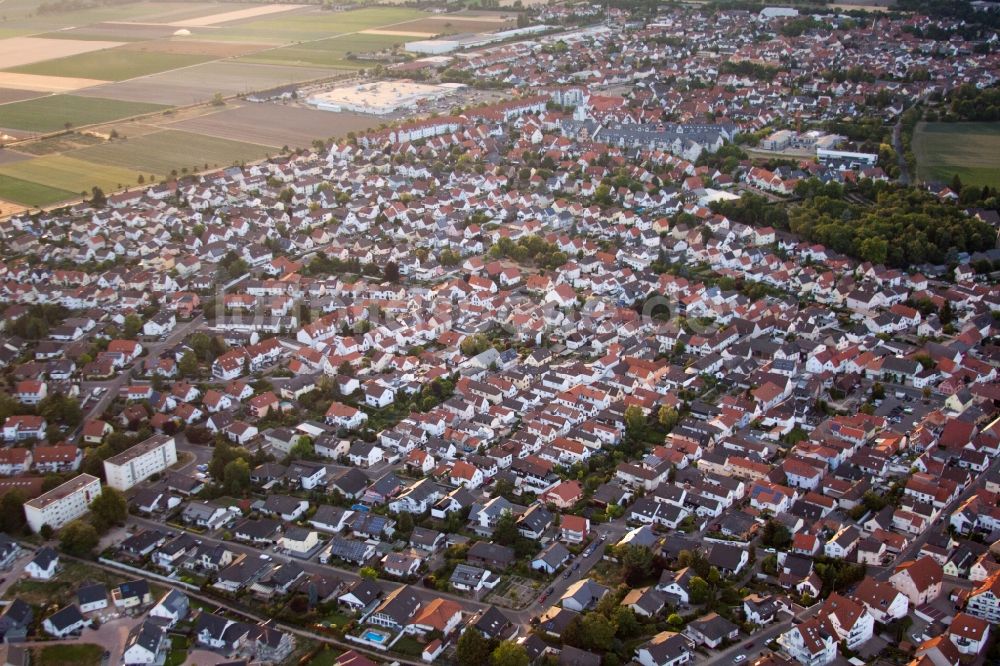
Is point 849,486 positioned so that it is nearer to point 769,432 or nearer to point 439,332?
point 769,432

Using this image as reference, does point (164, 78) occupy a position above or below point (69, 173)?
above

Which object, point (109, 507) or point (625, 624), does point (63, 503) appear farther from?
point (625, 624)

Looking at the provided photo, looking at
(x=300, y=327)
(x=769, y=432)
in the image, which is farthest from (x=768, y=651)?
(x=300, y=327)

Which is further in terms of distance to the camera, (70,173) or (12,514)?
(70,173)

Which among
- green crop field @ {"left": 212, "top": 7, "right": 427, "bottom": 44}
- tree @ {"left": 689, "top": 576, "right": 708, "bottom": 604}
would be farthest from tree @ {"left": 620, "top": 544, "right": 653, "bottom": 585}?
green crop field @ {"left": 212, "top": 7, "right": 427, "bottom": 44}

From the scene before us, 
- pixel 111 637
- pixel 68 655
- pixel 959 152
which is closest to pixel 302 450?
pixel 111 637

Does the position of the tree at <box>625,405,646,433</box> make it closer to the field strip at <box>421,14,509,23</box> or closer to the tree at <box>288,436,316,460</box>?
the tree at <box>288,436,316,460</box>

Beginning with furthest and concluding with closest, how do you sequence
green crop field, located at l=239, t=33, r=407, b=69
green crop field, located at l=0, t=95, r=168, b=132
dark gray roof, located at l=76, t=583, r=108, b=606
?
1. green crop field, located at l=239, t=33, r=407, b=69
2. green crop field, located at l=0, t=95, r=168, b=132
3. dark gray roof, located at l=76, t=583, r=108, b=606
